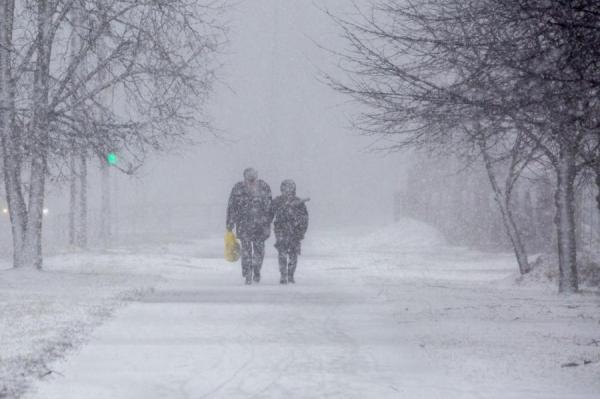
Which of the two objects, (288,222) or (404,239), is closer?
(288,222)

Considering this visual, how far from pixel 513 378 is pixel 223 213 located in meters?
64.6

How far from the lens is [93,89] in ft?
45.8

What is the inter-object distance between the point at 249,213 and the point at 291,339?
599 cm

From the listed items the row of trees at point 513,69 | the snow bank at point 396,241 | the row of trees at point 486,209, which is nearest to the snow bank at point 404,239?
the snow bank at point 396,241

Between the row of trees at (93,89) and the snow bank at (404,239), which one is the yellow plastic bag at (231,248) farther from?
the snow bank at (404,239)

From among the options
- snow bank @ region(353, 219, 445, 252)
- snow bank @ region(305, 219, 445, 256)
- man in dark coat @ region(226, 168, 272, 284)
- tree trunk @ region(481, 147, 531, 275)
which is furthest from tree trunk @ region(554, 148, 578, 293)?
snow bank @ region(353, 219, 445, 252)

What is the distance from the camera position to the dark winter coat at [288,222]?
1359 cm

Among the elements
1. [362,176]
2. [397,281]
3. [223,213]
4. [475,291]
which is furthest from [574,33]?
[362,176]

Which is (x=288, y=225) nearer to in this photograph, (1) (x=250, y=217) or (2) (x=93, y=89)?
(1) (x=250, y=217)

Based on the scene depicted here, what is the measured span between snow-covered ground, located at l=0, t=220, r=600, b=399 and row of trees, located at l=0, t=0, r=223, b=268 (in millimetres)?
1802

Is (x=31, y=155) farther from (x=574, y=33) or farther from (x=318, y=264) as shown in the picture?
(x=574, y=33)

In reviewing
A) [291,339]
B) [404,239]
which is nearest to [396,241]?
[404,239]

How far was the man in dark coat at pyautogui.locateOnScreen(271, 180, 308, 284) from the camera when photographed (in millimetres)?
13586

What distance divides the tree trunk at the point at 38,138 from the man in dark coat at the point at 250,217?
3052 mm
